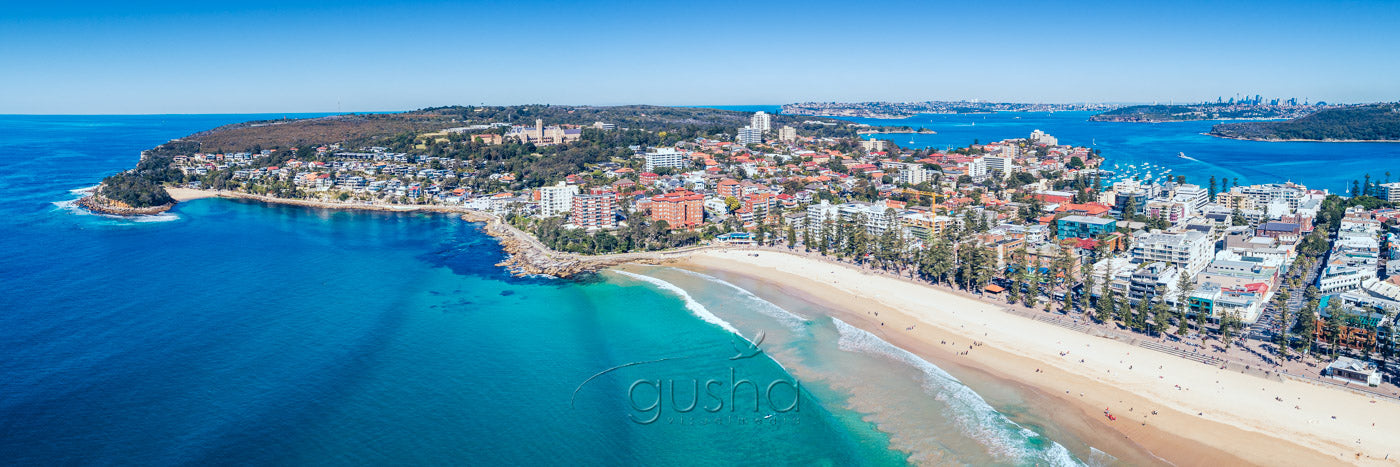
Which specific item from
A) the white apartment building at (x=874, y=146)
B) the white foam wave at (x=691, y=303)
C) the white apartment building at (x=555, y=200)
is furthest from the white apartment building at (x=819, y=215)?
the white apartment building at (x=874, y=146)

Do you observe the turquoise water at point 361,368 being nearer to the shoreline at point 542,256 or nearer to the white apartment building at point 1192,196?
the shoreline at point 542,256

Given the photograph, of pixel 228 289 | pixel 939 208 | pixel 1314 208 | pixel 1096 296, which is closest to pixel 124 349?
pixel 228 289

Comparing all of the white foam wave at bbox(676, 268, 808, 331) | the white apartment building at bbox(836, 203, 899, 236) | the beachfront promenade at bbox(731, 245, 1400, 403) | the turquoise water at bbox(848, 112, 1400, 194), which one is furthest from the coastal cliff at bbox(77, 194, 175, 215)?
the turquoise water at bbox(848, 112, 1400, 194)

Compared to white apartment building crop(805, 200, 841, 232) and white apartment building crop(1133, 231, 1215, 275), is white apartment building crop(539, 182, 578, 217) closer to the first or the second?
white apartment building crop(805, 200, 841, 232)

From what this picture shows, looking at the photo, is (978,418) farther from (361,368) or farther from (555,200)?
(555,200)

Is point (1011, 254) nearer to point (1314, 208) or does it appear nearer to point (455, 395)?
point (1314, 208)

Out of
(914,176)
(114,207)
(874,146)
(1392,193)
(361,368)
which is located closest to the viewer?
(361,368)

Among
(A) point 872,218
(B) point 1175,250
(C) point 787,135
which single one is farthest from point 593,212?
(C) point 787,135
